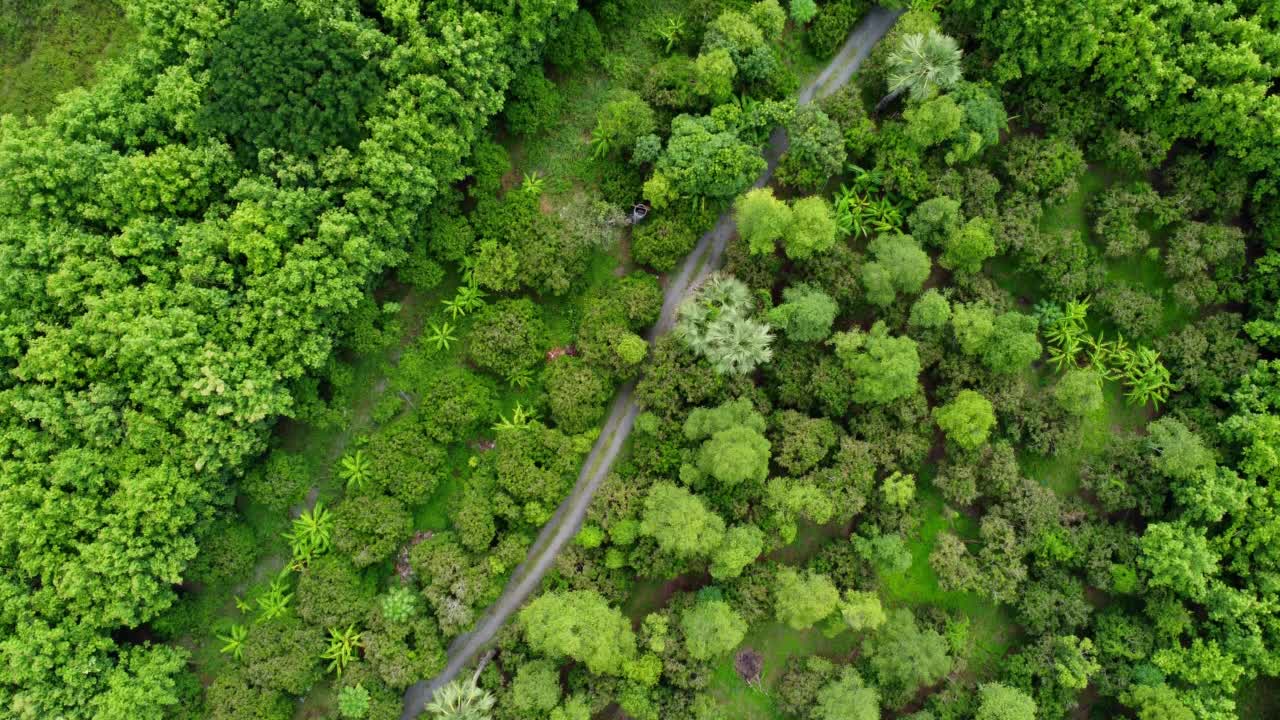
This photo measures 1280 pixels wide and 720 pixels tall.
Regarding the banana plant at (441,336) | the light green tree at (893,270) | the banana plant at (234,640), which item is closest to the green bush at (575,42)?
the banana plant at (441,336)

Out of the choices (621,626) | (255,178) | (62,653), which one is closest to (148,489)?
(62,653)

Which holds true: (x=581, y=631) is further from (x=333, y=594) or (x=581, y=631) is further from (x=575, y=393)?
(x=333, y=594)

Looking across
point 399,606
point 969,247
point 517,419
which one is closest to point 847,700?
point 517,419

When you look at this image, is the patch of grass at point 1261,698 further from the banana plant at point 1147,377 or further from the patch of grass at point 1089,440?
the banana plant at point 1147,377

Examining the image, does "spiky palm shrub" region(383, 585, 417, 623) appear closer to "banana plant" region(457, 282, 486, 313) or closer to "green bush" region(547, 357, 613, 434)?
"green bush" region(547, 357, 613, 434)

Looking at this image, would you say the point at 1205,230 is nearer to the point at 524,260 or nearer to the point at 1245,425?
the point at 1245,425

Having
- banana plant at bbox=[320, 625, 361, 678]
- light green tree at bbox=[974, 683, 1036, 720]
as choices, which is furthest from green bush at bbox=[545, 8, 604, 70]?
light green tree at bbox=[974, 683, 1036, 720]
